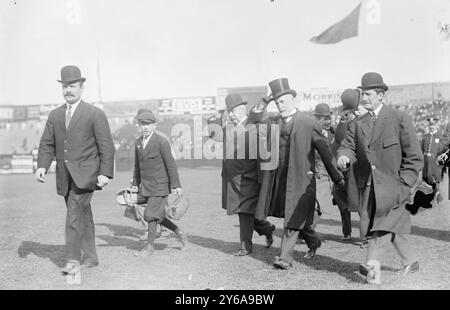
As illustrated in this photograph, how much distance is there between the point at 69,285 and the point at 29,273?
845 mm

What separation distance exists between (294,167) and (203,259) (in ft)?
5.32

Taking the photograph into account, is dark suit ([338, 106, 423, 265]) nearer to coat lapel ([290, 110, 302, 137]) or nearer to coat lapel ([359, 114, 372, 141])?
coat lapel ([359, 114, 372, 141])

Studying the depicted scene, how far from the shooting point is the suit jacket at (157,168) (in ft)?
23.6

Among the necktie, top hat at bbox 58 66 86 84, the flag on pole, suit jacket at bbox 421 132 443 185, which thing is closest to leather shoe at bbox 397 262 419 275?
the necktie

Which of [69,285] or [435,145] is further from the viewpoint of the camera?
[435,145]

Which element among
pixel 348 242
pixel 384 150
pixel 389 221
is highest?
pixel 384 150

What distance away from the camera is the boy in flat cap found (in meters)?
7.19

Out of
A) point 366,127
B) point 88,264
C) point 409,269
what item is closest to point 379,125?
point 366,127

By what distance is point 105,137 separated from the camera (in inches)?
241

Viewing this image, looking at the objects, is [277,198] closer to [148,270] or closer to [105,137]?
[148,270]

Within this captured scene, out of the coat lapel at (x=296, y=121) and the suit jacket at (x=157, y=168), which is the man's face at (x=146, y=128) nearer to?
the suit jacket at (x=157, y=168)

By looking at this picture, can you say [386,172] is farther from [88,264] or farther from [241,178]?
[88,264]

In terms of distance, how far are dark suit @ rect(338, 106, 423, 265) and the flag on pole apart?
6623mm
